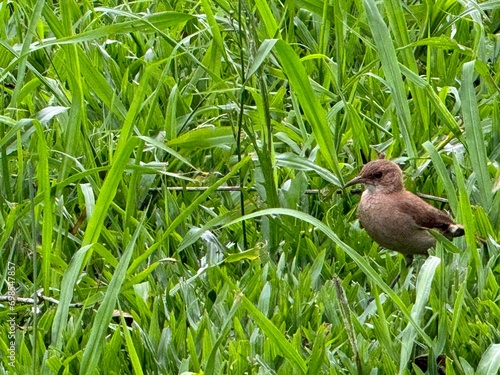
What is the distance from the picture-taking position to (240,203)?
5500 mm

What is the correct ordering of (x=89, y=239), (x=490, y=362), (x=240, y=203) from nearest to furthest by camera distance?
1. (x=490, y=362)
2. (x=89, y=239)
3. (x=240, y=203)

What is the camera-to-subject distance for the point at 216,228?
5.48 metres

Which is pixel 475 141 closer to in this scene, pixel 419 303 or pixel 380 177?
pixel 380 177

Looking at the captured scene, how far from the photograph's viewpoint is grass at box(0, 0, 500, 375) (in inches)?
169

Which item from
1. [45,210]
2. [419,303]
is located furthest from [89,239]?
[419,303]

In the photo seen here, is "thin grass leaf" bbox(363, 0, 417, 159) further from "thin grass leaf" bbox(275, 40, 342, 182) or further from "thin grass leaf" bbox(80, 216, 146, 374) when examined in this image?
"thin grass leaf" bbox(80, 216, 146, 374)

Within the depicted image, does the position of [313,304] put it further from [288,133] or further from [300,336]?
[288,133]

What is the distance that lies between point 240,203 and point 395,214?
0.72m

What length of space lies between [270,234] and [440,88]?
4.82 feet

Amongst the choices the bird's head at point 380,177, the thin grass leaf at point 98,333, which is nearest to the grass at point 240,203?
the thin grass leaf at point 98,333

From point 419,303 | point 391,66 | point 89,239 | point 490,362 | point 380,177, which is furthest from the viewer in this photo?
point 380,177

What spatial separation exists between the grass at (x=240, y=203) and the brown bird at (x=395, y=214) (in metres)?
0.10

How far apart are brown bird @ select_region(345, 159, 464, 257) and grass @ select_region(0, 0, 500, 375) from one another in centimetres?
10

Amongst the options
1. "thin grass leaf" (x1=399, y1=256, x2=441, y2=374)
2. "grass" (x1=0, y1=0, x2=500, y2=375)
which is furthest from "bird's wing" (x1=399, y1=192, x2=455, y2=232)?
"thin grass leaf" (x1=399, y1=256, x2=441, y2=374)
